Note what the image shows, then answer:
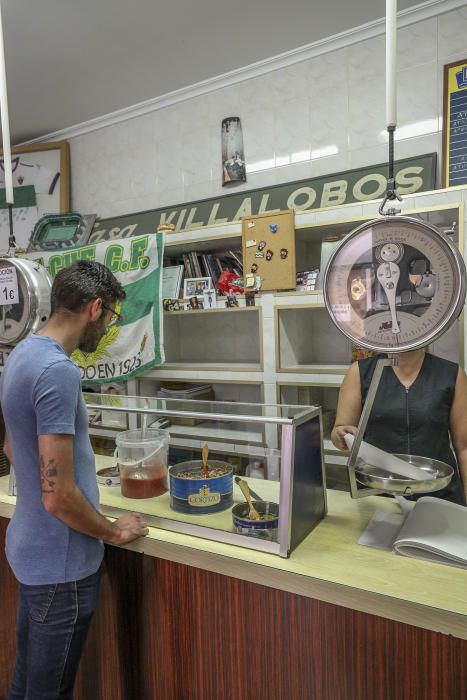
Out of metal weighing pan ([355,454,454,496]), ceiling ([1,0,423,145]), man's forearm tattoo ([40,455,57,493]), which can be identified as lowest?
metal weighing pan ([355,454,454,496])

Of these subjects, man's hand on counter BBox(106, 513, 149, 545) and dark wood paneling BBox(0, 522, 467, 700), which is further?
man's hand on counter BBox(106, 513, 149, 545)

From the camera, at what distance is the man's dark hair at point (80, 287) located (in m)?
1.39

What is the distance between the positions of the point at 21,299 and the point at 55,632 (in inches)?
40.8

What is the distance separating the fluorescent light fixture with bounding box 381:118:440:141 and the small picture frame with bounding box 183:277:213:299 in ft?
4.81

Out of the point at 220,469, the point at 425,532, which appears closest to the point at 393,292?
the point at 425,532

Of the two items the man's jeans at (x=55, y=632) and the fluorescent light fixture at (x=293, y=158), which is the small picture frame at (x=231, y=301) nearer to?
the fluorescent light fixture at (x=293, y=158)

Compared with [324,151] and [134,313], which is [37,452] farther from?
[324,151]

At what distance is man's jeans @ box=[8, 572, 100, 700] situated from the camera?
131 cm

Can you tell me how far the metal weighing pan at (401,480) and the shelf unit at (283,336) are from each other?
3.06 ft

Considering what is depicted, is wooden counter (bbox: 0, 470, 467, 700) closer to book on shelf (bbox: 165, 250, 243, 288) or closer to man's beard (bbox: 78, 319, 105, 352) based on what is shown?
man's beard (bbox: 78, 319, 105, 352)

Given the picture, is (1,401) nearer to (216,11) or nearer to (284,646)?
(284,646)

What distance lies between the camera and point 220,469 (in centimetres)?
158

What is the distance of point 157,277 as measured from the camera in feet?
11.2

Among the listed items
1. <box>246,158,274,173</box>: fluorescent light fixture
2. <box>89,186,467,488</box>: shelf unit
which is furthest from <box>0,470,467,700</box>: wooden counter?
<box>246,158,274,173</box>: fluorescent light fixture
